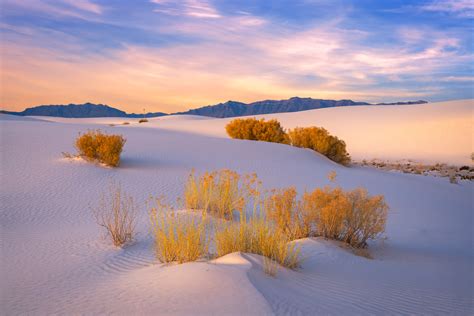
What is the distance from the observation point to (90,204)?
9570 mm

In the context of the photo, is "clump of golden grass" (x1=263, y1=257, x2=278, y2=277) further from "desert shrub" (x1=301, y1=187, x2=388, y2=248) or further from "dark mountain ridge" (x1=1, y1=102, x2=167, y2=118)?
"dark mountain ridge" (x1=1, y1=102, x2=167, y2=118)

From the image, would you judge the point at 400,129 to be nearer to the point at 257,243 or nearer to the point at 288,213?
the point at 288,213

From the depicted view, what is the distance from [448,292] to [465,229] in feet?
18.2

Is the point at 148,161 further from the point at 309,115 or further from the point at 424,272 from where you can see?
the point at 309,115

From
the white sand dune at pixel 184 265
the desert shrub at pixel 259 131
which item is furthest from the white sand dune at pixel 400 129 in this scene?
the white sand dune at pixel 184 265

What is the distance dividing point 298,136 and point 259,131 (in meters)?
2.97

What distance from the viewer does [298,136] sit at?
23500mm

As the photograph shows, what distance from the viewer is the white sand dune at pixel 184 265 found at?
14.2 ft

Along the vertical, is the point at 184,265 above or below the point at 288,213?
below

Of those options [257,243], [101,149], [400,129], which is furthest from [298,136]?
[400,129]

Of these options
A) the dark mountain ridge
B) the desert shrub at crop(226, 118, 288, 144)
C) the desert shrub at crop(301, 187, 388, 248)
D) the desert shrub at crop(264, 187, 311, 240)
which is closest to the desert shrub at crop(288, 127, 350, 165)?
the desert shrub at crop(226, 118, 288, 144)

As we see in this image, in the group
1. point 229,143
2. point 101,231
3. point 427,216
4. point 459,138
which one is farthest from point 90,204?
point 459,138

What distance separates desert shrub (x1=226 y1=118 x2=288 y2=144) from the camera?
81.9 ft

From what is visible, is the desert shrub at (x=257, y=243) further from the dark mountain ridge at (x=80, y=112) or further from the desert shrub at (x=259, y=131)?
the dark mountain ridge at (x=80, y=112)
